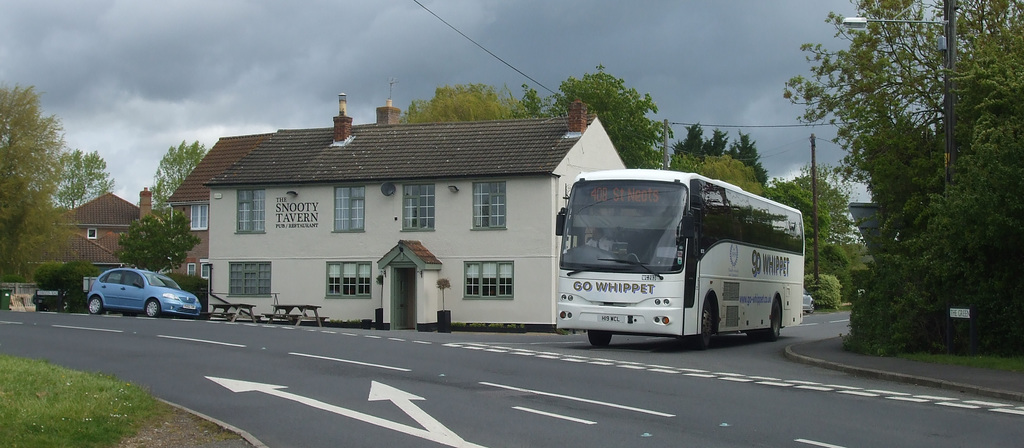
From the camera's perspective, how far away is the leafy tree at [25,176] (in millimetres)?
59594

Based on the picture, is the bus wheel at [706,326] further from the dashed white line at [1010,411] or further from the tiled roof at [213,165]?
the tiled roof at [213,165]

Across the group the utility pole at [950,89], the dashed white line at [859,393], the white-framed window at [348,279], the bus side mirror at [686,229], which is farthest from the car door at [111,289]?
the dashed white line at [859,393]

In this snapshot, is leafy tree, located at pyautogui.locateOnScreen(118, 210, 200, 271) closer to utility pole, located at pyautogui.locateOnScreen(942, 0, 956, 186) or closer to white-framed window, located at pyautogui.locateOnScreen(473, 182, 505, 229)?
white-framed window, located at pyautogui.locateOnScreen(473, 182, 505, 229)

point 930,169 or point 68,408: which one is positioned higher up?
point 930,169

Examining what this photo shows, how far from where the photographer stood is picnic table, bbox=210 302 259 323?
39.0 m

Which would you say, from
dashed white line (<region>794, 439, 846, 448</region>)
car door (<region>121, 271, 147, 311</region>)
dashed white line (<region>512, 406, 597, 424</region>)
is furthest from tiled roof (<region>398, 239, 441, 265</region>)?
dashed white line (<region>794, 439, 846, 448</region>)

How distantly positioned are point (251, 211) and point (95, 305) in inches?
327

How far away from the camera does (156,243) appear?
52.7 m

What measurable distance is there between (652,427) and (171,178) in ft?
321

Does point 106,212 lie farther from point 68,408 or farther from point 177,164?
point 68,408

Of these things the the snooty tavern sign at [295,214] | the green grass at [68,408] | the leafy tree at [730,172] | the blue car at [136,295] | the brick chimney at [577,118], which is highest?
the leafy tree at [730,172]

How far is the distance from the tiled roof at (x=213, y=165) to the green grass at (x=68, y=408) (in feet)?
147

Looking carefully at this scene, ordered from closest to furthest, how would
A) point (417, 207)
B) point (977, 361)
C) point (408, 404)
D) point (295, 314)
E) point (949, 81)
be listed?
1. point (408, 404)
2. point (977, 361)
3. point (949, 81)
4. point (417, 207)
5. point (295, 314)

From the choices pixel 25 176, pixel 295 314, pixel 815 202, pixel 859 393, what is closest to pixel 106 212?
pixel 25 176
